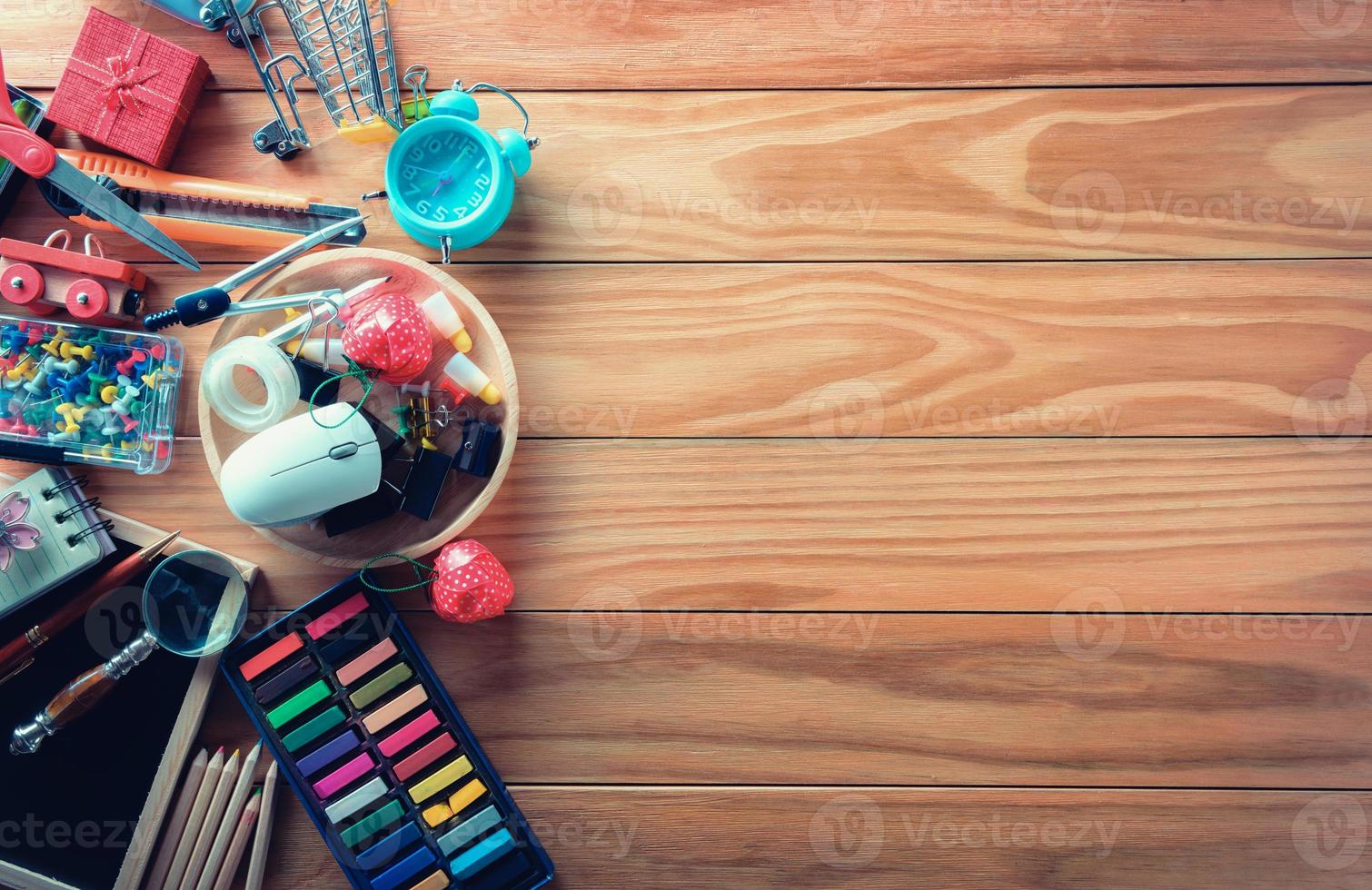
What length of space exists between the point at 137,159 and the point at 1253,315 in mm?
1467

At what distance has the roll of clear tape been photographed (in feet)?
3.22

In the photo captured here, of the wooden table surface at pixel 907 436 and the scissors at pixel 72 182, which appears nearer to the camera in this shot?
the scissors at pixel 72 182

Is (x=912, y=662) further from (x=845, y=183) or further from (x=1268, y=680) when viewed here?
(x=845, y=183)

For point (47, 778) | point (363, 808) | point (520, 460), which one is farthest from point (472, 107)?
point (47, 778)

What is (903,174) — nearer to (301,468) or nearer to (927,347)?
(927,347)

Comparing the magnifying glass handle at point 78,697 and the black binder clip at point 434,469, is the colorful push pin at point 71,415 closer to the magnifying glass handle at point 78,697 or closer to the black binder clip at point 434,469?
the magnifying glass handle at point 78,697

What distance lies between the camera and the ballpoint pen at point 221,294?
968 mm

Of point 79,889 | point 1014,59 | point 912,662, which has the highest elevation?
point 1014,59

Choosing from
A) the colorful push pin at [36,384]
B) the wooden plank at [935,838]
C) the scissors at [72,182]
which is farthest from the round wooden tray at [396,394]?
the wooden plank at [935,838]

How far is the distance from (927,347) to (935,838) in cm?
63

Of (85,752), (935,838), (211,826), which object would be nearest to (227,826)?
(211,826)

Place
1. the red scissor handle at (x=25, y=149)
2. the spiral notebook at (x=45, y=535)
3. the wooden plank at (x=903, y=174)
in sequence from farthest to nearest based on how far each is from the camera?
the wooden plank at (x=903, y=174)
the spiral notebook at (x=45, y=535)
the red scissor handle at (x=25, y=149)

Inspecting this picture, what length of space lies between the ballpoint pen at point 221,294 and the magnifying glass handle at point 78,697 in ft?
1.25

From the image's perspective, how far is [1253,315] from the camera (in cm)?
115
